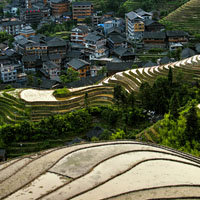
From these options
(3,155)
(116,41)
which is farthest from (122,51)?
(3,155)

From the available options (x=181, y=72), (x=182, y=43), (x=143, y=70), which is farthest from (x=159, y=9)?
(x=181, y=72)

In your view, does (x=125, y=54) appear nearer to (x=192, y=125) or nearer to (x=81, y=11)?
(x=81, y=11)

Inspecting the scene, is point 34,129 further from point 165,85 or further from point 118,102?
point 165,85

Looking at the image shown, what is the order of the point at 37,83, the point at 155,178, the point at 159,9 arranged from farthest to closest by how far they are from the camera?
A: the point at 159,9 < the point at 37,83 < the point at 155,178

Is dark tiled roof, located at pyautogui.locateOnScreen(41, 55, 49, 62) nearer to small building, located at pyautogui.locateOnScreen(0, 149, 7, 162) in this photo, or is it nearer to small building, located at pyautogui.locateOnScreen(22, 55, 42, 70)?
small building, located at pyautogui.locateOnScreen(22, 55, 42, 70)

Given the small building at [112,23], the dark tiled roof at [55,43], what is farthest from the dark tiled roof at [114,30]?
the dark tiled roof at [55,43]

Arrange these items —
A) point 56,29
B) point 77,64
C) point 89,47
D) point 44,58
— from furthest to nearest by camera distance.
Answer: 1. point 56,29
2. point 89,47
3. point 44,58
4. point 77,64
